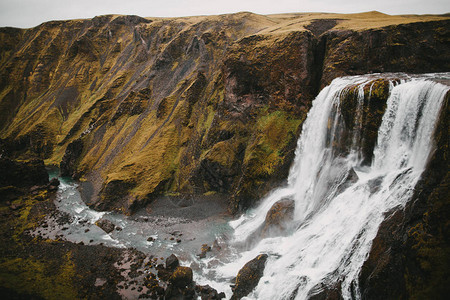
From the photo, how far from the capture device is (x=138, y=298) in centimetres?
1914

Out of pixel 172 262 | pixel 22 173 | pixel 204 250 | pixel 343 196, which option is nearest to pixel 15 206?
pixel 22 173

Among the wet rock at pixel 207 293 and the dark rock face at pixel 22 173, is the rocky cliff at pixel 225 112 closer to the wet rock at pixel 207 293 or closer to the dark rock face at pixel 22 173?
the dark rock face at pixel 22 173

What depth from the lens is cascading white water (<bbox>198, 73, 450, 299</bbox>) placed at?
48.7 ft

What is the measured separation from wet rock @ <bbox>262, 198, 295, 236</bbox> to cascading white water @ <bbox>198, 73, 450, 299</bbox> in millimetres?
628

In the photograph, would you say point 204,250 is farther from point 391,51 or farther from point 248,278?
point 391,51

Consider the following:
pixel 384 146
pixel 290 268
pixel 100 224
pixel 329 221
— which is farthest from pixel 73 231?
pixel 384 146

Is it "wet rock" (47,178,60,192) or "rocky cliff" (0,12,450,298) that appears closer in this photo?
"rocky cliff" (0,12,450,298)

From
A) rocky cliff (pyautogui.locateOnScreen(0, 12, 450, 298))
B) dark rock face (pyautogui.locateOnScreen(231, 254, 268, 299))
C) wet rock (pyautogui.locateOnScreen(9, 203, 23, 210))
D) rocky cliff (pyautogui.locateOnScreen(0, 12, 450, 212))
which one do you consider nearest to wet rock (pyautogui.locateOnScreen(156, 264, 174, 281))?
dark rock face (pyautogui.locateOnScreen(231, 254, 268, 299))

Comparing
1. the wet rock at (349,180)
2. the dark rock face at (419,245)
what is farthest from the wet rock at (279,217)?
the dark rock face at (419,245)

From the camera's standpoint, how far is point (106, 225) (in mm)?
29953

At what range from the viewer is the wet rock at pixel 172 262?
22.0m

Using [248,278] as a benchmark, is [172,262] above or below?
below

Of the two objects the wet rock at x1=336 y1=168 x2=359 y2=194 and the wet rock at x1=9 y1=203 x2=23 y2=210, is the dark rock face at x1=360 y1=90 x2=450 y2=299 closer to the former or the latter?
the wet rock at x1=336 y1=168 x2=359 y2=194

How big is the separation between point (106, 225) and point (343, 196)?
2746cm
